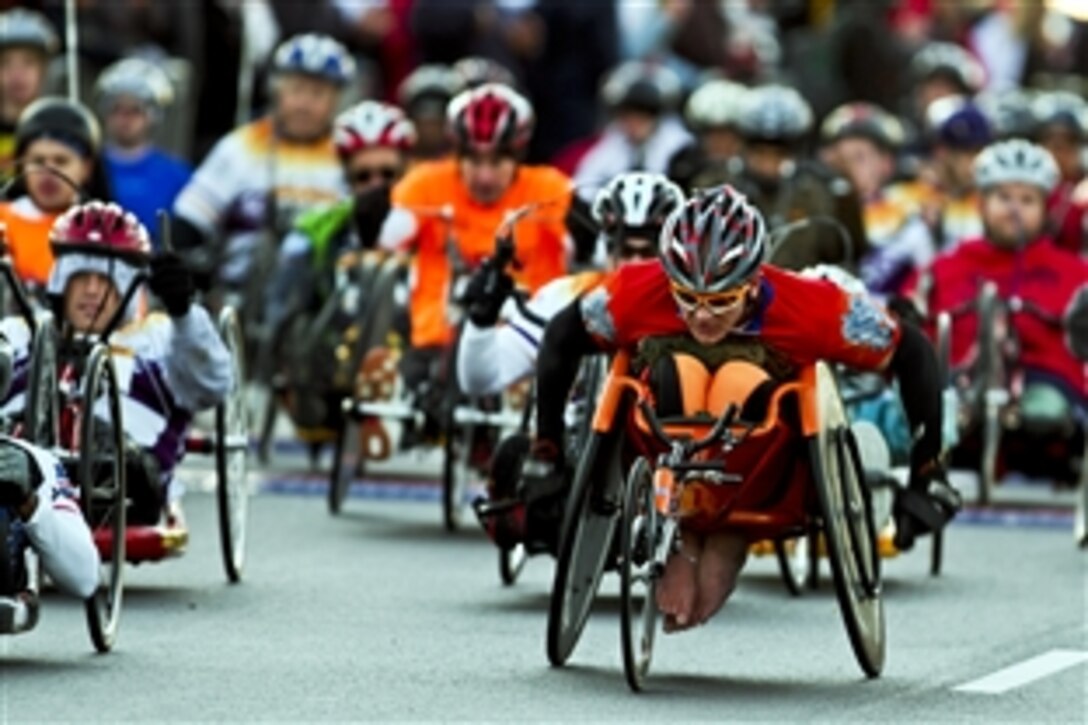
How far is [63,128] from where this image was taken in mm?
19625

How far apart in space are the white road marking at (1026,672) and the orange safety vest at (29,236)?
14.7 feet

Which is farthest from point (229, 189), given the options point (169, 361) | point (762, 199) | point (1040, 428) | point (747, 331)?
point (747, 331)

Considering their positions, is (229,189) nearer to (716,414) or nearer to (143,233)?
(143,233)

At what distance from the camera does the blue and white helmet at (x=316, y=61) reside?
25703mm

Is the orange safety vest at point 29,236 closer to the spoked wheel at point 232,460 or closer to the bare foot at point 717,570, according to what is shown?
the spoked wheel at point 232,460

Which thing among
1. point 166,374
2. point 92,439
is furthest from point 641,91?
point 92,439

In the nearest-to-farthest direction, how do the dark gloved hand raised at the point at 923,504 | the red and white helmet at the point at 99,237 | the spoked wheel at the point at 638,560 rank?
1. the spoked wheel at the point at 638,560
2. the dark gloved hand raised at the point at 923,504
3. the red and white helmet at the point at 99,237

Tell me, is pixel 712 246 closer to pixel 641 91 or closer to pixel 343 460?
pixel 343 460

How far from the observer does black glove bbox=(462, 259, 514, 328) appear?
17.7 metres

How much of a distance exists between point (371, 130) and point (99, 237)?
710 centimetres

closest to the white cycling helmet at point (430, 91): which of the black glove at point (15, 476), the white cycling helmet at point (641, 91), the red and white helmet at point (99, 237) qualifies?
the white cycling helmet at point (641, 91)

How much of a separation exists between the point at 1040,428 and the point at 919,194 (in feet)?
18.5

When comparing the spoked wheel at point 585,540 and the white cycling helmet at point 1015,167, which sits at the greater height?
the white cycling helmet at point 1015,167

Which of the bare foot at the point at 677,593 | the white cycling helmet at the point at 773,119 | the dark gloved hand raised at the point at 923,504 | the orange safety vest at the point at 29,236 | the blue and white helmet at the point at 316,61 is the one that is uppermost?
the blue and white helmet at the point at 316,61
